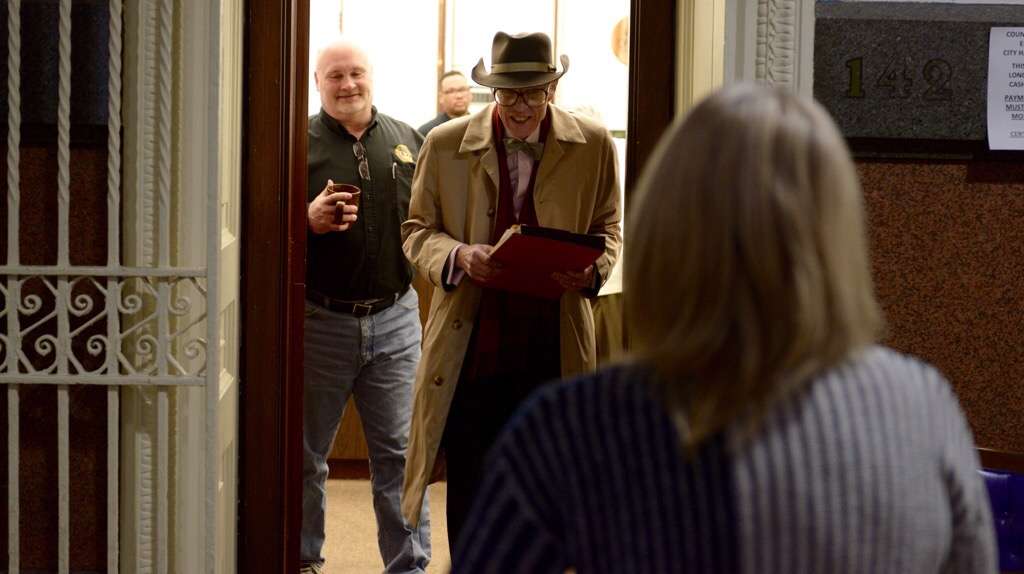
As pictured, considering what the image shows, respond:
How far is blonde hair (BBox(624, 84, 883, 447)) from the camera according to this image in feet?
3.20

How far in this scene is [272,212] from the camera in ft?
10.3

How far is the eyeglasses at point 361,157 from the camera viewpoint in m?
3.88

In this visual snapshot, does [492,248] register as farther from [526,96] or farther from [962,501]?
[962,501]

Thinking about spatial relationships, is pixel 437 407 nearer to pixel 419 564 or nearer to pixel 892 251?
pixel 419 564

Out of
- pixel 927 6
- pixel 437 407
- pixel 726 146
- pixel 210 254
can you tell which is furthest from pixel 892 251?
pixel 726 146

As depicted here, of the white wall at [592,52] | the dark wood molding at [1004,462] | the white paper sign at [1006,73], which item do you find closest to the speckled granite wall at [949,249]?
the white paper sign at [1006,73]

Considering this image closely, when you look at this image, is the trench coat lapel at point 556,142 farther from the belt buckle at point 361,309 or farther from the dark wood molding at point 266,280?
the belt buckle at point 361,309

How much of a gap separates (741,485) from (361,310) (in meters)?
2.88

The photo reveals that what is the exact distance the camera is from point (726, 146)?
3.23ft

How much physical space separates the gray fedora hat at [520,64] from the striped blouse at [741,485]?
2340mm

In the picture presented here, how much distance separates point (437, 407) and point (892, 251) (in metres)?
1.21

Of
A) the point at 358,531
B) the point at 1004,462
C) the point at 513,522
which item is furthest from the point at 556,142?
the point at 513,522

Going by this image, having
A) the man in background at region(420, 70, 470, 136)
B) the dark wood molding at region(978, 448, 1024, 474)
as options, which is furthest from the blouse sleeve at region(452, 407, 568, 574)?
the man in background at region(420, 70, 470, 136)

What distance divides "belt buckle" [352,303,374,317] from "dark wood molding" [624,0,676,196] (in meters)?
1.03
